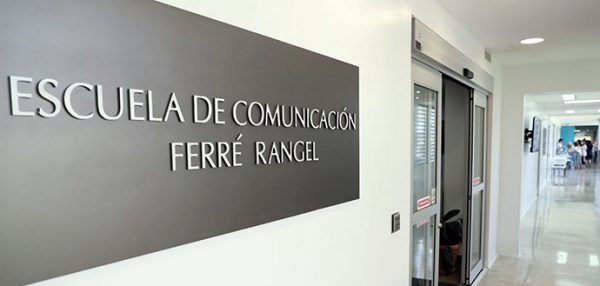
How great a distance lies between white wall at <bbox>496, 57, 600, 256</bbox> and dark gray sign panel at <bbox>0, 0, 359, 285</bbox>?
15.0 ft

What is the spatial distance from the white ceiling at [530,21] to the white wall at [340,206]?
15.7 inches

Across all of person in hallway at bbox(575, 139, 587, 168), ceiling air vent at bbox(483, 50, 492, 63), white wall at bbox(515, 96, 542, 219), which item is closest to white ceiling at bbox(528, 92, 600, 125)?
white wall at bbox(515, 96, 542, 219)

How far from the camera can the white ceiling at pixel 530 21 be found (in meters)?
2.67

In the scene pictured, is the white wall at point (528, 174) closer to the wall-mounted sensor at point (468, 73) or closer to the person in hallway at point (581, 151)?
the wall-mounted sensor at point (468, 73)

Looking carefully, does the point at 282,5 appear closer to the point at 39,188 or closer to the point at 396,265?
the point at 39,188

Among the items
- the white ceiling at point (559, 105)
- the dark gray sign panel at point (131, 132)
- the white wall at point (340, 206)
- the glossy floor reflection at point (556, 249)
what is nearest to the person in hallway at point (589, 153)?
the white ceiling at point (559, 105)

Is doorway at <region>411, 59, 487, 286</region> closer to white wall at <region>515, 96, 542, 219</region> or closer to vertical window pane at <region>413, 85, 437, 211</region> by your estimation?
vertical window pane at <region>413, 85, 437, 211</region>

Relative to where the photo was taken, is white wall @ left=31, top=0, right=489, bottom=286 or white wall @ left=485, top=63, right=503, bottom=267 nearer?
white wall @ left=31, top=0, right=489, bottom=286

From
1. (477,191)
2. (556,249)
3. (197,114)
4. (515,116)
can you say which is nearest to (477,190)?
(477,191)

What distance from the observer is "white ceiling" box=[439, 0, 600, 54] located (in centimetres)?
267

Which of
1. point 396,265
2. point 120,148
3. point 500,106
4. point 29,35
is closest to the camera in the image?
point 29,35

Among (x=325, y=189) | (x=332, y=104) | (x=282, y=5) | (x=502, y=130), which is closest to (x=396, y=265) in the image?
(x=325, y=189)

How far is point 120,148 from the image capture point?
816mm

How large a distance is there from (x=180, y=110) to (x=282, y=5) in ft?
2.01
